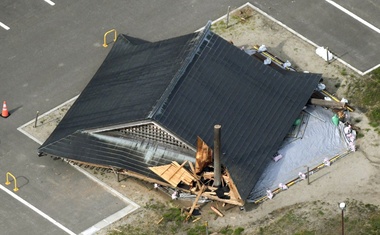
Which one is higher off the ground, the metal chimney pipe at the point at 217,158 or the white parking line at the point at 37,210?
Result: the metal chimney pipe at the point at 217,158

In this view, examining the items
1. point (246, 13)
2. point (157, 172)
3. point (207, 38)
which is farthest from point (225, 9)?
point (157, 172)

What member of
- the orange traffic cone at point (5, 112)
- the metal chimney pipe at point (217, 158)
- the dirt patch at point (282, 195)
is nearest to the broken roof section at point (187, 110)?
the metal chimney pipe at point (217, 158)

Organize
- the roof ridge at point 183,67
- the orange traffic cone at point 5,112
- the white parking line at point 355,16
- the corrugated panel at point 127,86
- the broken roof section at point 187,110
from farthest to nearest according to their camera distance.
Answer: the white parking line at point 355,16
the orange traffic cone at point 5,112
the corrugated panel at point 127,86
the broken roof section at point 187,110
the roof ridge at point 183,67

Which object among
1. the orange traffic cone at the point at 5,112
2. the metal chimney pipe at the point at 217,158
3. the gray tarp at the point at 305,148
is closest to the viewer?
the metal chimney pipe at the point at 217,158

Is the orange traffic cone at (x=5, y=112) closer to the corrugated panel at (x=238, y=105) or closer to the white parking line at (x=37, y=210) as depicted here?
A: the white parking line at (x=37, y=210)

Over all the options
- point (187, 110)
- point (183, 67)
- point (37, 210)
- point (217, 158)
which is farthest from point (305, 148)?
point (37, 210)
